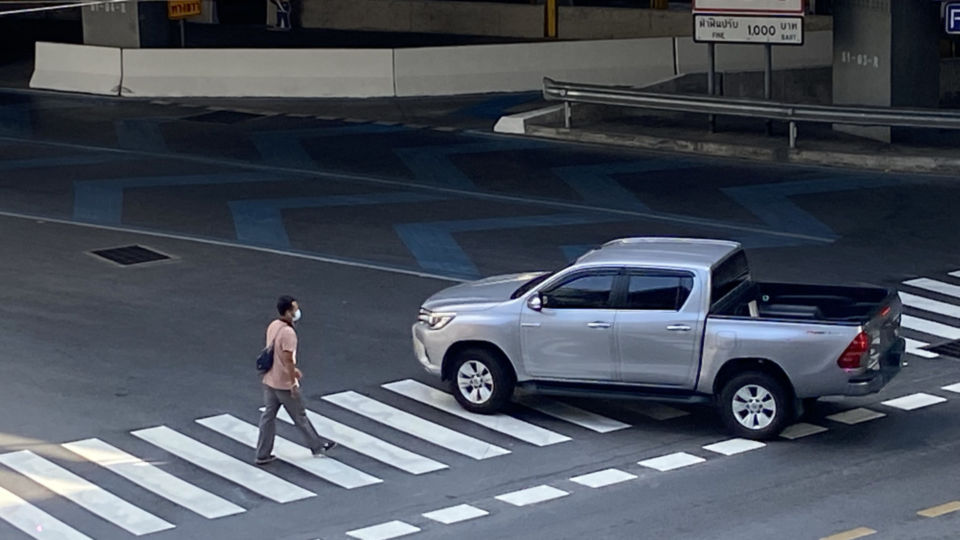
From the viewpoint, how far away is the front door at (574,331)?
52.0 feet

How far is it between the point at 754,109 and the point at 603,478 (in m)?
15.9

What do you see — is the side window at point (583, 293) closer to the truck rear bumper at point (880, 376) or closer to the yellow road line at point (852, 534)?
the truck rear bumper at point (880, 376)

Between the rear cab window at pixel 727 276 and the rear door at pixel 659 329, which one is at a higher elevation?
the rear cab window at pixel 727 276

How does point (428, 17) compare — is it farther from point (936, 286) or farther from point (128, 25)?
point (936, 286)

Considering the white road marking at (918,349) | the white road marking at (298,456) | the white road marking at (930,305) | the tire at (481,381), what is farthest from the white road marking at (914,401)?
the white road marking at (298,456)

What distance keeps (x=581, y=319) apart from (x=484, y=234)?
26.4 ft

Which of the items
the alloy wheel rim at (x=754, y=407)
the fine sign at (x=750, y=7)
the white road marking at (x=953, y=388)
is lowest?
the white road marking at (x=953, y=388)

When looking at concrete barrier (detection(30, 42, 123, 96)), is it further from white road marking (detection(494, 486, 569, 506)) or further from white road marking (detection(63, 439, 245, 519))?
white road marking (detection(494, 486, 569, 506))

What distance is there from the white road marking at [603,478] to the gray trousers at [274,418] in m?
2.45

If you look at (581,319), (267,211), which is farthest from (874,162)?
(581,319)

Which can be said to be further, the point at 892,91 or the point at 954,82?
the point at 954,82

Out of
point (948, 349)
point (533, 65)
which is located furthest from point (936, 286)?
point (533, 65)

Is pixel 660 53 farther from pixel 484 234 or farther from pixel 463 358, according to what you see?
pixel 463 358

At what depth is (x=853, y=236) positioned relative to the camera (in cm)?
2338
